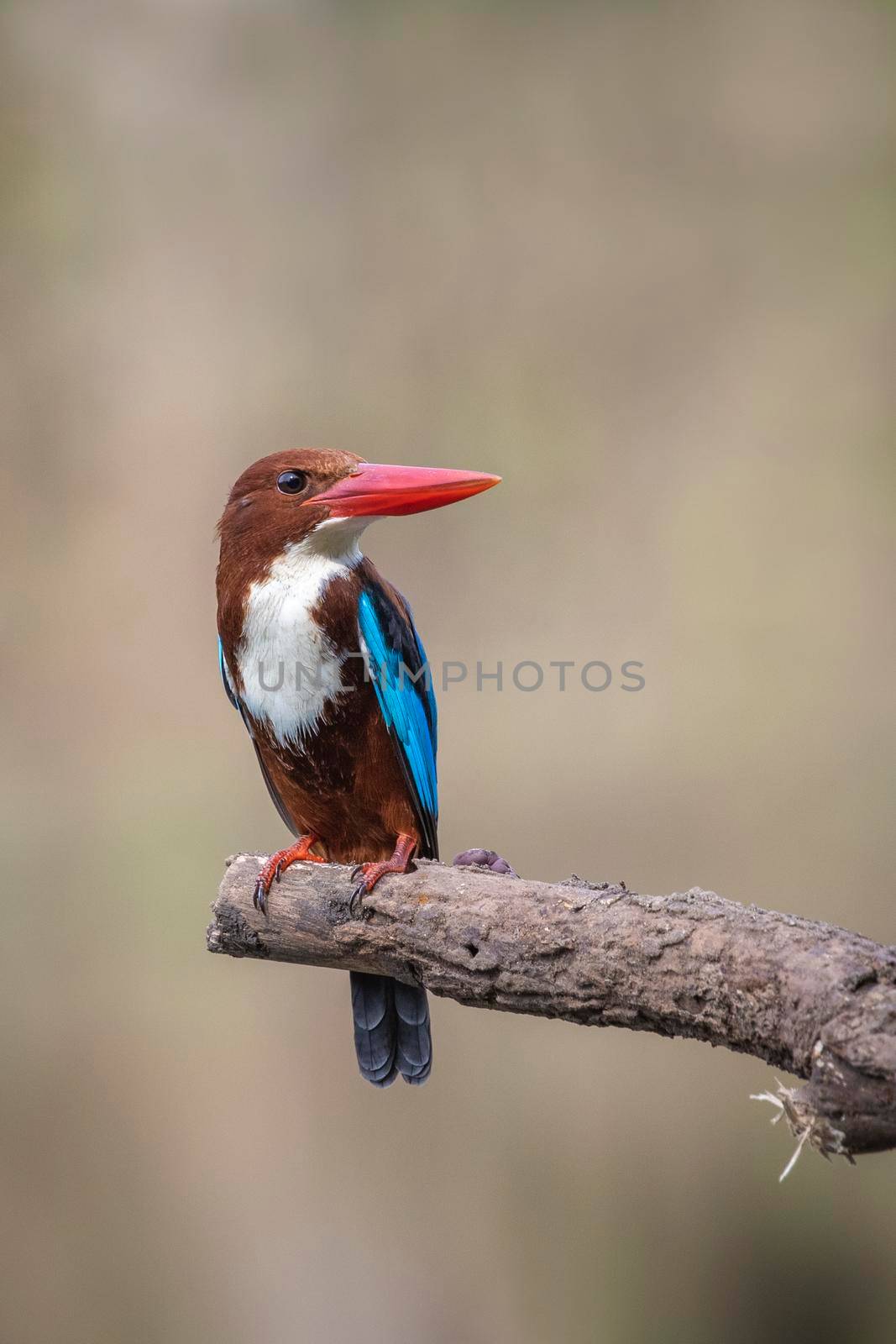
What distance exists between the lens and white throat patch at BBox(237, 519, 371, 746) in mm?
1794

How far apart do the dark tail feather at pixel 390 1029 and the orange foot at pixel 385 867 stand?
0.27 meters

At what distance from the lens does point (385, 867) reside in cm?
173

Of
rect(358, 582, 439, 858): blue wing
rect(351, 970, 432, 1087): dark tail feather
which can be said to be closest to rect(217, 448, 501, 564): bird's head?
rect(358, 582, 439, 858): blue wing

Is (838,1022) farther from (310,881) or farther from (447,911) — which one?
(310,881)

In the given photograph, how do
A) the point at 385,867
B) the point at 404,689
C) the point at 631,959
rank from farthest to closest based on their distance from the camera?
1. the point at 404,689
2. the point at 385,867
3. the point at 631,959

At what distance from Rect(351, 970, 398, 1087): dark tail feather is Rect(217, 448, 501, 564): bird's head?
0.74 metres

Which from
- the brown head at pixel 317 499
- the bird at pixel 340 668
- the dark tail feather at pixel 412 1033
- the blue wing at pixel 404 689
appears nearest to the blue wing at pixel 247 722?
the bird at pixel 340 668

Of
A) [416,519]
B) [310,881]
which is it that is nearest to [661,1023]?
[310,881]

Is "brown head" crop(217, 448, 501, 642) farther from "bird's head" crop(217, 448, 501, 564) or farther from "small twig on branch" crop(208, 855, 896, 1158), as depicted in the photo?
"small twig on branch" crop(208, 855, 896, 1158)

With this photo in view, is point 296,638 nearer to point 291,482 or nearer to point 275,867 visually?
point 291,482

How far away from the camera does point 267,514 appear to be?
180cm

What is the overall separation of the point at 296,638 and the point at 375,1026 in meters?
0.68

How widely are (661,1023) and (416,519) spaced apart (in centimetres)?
195

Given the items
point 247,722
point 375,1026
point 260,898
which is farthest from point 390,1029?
point 247,722
